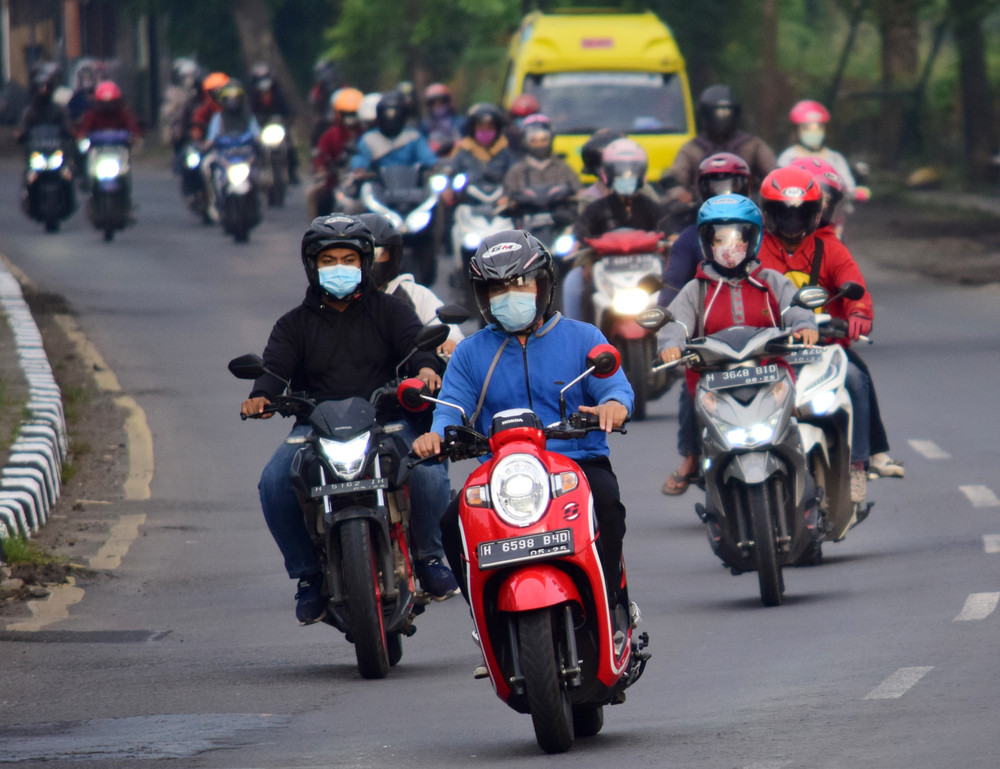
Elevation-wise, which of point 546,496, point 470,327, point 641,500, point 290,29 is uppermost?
point 546,496

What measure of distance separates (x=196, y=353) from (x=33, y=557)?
8570mm

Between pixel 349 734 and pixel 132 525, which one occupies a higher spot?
pixel 349 734

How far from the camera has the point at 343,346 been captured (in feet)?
29.4

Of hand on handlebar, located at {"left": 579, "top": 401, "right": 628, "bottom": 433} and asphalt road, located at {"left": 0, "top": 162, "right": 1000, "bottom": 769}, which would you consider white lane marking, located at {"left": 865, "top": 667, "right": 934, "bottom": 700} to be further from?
hand on handlebar, located at {"left": 579, "top": 401, "right": 628, "bottom": 433}

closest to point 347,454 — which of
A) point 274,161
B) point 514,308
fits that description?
point 514,308

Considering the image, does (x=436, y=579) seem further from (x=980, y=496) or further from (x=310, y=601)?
(x=980, y=496)

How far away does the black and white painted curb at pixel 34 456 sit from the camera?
1209 cm

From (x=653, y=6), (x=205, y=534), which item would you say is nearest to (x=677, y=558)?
(x=205, y=534)

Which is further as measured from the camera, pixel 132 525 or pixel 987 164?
pixel 987 164

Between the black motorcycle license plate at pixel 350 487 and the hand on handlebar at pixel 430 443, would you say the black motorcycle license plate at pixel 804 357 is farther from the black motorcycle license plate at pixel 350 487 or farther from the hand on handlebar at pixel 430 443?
the hand on handlebar at pixel 430 443

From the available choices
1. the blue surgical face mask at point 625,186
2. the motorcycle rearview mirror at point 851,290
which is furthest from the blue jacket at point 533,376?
the blue surgical face mask at point 625,186

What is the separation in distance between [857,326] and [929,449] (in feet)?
13.4

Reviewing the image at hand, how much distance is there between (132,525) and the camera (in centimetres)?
1285

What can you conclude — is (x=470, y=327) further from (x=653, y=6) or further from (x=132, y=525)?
(x=653, y=6)
